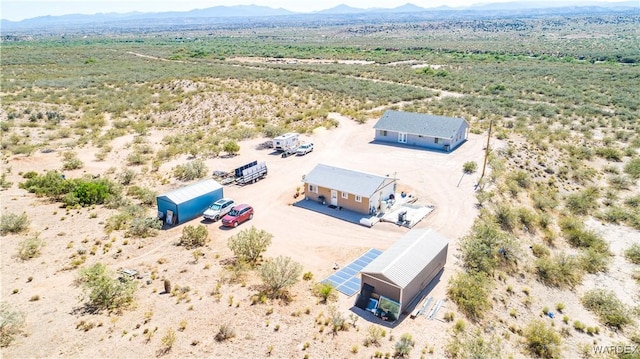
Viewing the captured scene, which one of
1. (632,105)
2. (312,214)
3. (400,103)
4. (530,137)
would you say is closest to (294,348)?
(312,214)

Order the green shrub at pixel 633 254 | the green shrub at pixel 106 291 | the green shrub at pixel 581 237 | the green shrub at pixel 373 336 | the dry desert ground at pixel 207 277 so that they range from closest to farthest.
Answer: the dry desert ground at pixel 207 277 → the green shrub at pixel 373 336 → the green shrub at pixel 106 291 → the green shrub at pixel 633 254 → the green shrub at pixel 581 237

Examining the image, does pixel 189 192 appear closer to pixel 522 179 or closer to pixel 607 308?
pixel 607 308

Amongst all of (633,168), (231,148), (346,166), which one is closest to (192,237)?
(346,166)

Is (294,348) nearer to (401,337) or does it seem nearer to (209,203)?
(401,337)

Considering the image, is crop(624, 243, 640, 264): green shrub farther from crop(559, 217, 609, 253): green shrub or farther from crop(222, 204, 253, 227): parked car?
crop(222, 204, 253, 227): parked car

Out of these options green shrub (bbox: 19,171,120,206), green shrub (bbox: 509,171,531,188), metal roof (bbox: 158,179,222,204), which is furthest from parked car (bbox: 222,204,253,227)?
green shrub (bbox: 509,171,531,188)

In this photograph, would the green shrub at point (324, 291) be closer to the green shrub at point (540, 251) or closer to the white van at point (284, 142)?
the green shrub at point (540, 251)

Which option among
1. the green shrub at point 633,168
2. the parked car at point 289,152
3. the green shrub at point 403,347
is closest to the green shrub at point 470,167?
the green shrub at point 633,168
